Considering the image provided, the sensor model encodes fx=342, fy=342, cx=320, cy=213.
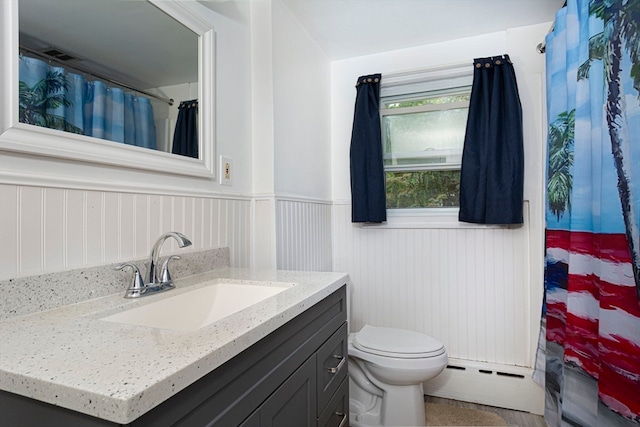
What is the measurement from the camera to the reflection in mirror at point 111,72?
847 mm

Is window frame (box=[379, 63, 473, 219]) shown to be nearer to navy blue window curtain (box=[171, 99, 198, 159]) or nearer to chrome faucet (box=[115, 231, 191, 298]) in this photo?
navy blue window curtain (box=[171, 99, 198, 159])

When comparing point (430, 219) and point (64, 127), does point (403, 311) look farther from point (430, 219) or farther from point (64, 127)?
point (64, 127)

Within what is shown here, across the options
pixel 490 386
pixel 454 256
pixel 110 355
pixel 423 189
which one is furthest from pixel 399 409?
pixel 110 355

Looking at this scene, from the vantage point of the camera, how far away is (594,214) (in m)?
1.25

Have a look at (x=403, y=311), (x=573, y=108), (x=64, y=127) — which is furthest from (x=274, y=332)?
(x=403, y=311)

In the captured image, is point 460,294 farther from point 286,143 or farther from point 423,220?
point 286,143

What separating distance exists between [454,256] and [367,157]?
84cm

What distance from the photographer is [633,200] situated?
986mm

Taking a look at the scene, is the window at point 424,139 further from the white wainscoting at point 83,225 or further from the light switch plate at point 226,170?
the white wainscoting at point 83,225

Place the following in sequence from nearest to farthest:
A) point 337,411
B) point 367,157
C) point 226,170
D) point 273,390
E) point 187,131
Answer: point 273,390, point 337,411, point 187,131, point 226,170, point 367,157

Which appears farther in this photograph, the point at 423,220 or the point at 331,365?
the point at 423,220

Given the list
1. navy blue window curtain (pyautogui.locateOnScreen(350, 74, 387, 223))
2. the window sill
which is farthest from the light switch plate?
the window sill

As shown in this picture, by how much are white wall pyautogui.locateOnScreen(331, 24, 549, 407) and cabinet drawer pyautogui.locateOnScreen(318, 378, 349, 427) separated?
1072 mm

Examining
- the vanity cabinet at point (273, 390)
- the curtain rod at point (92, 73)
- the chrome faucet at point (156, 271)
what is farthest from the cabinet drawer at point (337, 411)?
the curtain rod at point (92, 73)
